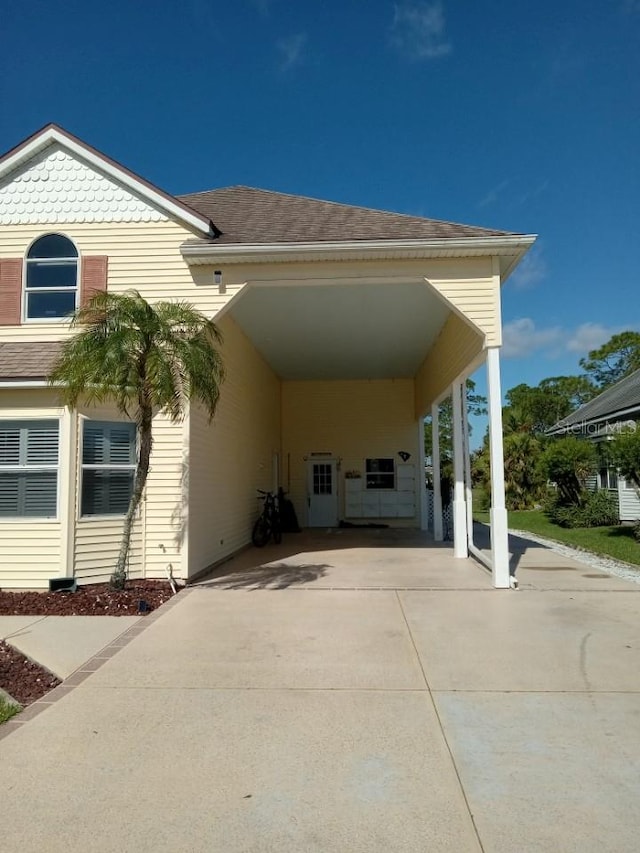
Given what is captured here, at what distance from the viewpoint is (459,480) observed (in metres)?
11.2

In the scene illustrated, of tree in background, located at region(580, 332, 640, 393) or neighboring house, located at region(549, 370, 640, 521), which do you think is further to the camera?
tree in background, located at region(580, 332, 640, 393)

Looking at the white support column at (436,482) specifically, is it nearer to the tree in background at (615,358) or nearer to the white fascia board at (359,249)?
the white fascia board at (359,249)

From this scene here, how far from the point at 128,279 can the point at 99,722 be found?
658 cm

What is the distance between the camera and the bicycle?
13.2 m

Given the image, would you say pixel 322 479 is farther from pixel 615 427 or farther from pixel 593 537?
pixel 615 427

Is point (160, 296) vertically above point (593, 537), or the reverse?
point (160, 296)

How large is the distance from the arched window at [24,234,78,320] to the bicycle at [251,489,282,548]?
6256 mm

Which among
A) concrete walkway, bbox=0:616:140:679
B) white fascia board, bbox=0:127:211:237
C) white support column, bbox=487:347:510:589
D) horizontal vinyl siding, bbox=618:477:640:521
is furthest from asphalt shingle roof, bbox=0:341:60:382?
horizontal vinyl siding, bbox=618:477:640:521

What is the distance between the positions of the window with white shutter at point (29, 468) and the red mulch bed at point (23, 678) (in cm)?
305

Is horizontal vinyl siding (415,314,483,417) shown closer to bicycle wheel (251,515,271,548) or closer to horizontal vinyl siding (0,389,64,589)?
bicycle wheel (251,515,271,548)

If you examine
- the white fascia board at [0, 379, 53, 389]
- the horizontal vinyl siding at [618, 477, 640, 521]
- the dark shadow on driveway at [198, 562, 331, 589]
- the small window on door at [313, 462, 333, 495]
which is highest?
the white fascia board at [0, 379, 53, 389]

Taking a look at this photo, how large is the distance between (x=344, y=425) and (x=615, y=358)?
116ft

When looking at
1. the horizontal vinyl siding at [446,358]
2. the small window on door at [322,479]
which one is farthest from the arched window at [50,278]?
the small window on door at [322,479]

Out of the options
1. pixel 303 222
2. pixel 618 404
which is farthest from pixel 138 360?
pixel 618 404
